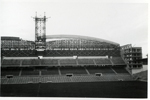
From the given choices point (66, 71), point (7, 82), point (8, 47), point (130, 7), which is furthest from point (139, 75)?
point (8, 47)

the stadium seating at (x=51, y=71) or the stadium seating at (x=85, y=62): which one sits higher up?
the stadium seating at (x=85, y=62)

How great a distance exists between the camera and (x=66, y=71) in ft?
133

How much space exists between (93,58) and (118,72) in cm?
640

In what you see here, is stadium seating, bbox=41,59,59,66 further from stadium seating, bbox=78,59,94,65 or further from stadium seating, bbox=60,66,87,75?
stadium seating, bbox=78,59,94,65

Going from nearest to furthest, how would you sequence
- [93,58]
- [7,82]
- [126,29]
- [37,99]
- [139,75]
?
[37,99] < [126,29] < [7,82] < [139,75] < [93,58]

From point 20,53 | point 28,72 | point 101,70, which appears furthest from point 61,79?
point 20,53

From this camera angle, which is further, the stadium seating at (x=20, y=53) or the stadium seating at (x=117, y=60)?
the stadium seating at (x=117, y=60)

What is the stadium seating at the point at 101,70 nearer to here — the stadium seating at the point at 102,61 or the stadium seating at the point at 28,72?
the stadium seating at the point at 102,61

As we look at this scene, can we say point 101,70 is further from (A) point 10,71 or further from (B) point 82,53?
(A) point 10,71

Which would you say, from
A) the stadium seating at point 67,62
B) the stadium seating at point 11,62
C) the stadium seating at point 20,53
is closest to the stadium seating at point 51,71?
the stadium seating at point 67,62

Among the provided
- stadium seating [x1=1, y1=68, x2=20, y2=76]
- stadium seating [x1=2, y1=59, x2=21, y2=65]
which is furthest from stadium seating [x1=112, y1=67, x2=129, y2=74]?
stadium seating [x1=2, y1=59, x2=21, y2=65]

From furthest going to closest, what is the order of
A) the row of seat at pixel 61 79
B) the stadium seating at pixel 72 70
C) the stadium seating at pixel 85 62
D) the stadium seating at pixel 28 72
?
the stadium seating at pixel 85 62 < the stadium seating at pixel 72 70 < the stadium seating at pixel 28 72 < the row of seat at pixel 61 79

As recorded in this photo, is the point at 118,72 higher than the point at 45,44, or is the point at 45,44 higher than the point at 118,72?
the point at 45,44

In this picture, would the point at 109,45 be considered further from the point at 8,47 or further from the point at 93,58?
the point at 8,47
